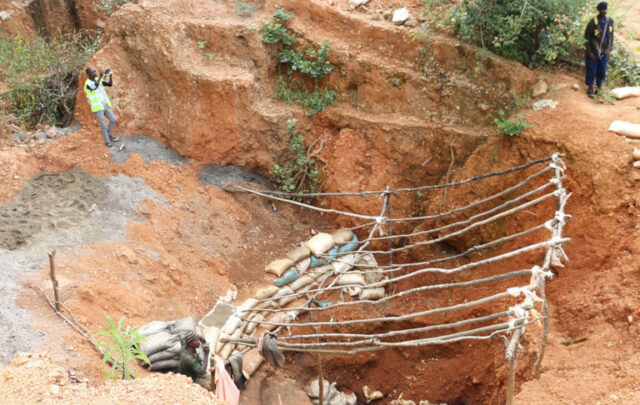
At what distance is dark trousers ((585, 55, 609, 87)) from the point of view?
271 inches

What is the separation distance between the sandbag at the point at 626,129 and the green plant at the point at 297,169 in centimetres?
410

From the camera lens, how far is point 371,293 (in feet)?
25.0

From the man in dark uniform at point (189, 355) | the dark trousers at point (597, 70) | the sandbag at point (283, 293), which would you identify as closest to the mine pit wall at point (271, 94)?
the dark trousers at point (597, 70)

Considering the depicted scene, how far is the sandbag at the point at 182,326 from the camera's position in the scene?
5695 millimetres

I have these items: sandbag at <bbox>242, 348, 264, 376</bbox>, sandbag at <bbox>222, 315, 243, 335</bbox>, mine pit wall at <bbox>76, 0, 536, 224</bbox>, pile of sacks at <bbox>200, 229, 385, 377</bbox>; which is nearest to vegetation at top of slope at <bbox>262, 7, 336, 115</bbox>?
mine pit wall at <bbox>76, 0, 536, 224</bbox>

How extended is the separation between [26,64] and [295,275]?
6.54 m

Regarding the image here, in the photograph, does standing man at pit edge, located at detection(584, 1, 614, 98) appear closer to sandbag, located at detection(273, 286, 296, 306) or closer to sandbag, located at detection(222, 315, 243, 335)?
sandbag, located at detection(273, 286, 296, 306)

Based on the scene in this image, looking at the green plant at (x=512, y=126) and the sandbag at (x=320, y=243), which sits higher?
the green plant at (x=512, y=126)

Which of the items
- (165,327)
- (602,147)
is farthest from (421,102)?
(165,327)

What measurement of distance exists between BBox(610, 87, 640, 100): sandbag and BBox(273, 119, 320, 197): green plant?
4.27 m

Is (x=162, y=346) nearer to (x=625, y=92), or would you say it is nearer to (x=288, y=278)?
(x=288, y=278)

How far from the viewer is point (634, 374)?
4836mm

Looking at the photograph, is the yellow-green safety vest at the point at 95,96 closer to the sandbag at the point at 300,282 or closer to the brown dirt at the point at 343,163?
the brown dirt at the point at 343,163

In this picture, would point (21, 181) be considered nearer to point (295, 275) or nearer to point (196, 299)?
point (196, 299)
